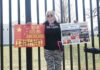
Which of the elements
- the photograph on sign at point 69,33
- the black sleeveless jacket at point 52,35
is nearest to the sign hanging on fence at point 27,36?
the black sleeveless jacket at point 52,35

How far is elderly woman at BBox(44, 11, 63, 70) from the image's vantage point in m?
4.43

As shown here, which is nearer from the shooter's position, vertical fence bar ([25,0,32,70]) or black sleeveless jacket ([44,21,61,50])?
black sleeveless jacket ([44,21,61,50])

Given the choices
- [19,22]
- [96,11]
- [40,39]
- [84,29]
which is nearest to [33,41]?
[40,39]

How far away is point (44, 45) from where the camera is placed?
177 inches

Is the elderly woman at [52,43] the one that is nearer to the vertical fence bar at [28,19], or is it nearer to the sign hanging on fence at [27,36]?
the sign hanging on fence at [27,36]

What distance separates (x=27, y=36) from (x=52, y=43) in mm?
454

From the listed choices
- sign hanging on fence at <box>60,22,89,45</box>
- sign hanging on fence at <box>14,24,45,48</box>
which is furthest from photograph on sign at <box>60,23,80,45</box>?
sign hanging on fence at <box>14,24,45,48</box>

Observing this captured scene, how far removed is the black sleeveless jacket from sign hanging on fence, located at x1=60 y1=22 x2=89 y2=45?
0.26 ft

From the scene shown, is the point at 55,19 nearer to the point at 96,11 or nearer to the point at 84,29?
the point at 84,29

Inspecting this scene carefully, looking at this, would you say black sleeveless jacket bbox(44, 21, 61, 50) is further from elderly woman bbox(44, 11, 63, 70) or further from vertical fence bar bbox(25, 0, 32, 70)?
vertical fence bar bbox(25, 0, 32, 70)

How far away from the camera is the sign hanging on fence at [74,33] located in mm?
4496

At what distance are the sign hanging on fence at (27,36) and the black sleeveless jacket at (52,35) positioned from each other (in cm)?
10

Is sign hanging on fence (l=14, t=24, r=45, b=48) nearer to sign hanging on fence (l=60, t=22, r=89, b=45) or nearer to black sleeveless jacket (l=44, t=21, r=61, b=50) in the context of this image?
black sleeveless jacket (l=44, t=21, r=61, b=50)

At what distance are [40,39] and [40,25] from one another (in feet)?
0.81
